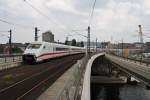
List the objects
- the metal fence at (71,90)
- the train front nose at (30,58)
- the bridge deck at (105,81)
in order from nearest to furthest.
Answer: the metal fence at (71,90) → the train front nose at (30,58) → the bridge deck at (105,81)

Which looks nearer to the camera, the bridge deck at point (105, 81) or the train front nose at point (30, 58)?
the train front nose at point (30, 58)

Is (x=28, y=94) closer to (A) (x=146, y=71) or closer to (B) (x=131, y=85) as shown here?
(A) (x=146, y=71)

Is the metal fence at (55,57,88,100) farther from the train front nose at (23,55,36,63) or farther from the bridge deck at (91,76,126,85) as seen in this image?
the bridge deck at (91,76,126,85)

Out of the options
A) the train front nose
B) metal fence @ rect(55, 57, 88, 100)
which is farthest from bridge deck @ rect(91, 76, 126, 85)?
metal fence @ rect(55, 57, 88, 100)

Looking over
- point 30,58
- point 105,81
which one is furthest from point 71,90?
point 105,81

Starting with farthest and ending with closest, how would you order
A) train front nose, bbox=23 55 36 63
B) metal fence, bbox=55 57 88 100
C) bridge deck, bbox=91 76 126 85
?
1. bridge deck, bbox=91 76 126 85
2. train front nose, bbox=23 55 36 63
3. metal fence, bbox=55 57 88 100

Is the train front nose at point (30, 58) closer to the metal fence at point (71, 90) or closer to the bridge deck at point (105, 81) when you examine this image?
the bridge deck at point (105, 81)

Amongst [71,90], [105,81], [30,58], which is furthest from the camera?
[105,81]

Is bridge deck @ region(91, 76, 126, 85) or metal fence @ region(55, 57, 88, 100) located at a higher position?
metal fence @ region(55, 57, 88, 100)

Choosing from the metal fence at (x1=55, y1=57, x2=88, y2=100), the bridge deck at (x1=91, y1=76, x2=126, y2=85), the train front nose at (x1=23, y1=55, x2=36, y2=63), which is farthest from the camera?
the bridge deck at (x1=91, y1=76, x2=126, y2=85)

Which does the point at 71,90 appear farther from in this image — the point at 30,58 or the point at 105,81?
the point at 105,81

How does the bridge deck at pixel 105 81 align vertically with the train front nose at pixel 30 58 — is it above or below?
below

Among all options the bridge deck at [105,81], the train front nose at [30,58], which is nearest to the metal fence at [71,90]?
the train front nose at [30,58]

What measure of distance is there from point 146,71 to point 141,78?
246 centimetres
